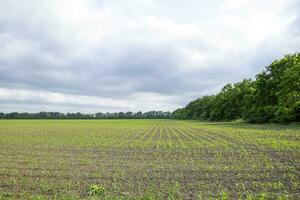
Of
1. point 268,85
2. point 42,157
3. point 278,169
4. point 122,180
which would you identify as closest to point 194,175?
point 122,180

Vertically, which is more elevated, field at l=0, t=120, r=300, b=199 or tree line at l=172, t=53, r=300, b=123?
tree line at l=172, t=53, r=300, b=123

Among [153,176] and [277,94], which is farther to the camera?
[277,94]

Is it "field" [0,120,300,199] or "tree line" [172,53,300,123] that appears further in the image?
"tree line" [172,53,300,123]

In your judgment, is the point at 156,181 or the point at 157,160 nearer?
the point at 156,181

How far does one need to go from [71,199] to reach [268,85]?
60402mm

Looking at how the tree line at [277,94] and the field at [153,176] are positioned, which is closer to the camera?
the field at [153,176]

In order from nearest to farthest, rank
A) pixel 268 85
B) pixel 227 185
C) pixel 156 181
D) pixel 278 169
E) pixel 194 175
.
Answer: pixel 227 185, pixel 156 181, pixel 194 175, pixel 278 169, pixel 268 85

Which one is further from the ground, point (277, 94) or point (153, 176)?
point (277, 94)

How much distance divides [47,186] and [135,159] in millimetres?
6529

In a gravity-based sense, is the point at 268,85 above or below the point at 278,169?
above

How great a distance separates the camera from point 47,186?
10656 mm

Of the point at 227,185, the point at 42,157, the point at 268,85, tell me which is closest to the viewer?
the point at 227,185

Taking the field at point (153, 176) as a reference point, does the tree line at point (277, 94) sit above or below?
above

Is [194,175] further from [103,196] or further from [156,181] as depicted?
[103,196]
